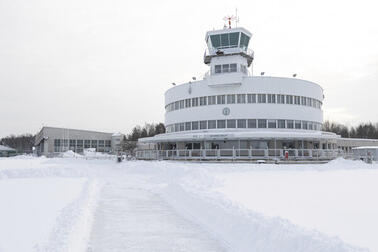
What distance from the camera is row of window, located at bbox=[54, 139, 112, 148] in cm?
8244

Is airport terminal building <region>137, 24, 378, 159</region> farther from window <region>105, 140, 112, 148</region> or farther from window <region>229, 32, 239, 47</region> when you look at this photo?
window <region>105, 140, 112, 148</region>

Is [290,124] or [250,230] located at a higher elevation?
[290,124]

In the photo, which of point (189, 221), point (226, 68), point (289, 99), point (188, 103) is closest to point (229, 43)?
point (226, 68)

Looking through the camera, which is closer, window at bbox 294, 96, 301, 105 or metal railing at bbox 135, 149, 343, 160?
metal railing at bbox 135, 149, 343, 160

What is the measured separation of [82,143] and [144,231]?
80.4 meters

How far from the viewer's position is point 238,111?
4284 cm

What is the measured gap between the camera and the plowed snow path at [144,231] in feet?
25.5

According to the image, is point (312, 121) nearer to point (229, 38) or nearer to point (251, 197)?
point (229, 38)

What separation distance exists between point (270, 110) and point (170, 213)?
109 ft

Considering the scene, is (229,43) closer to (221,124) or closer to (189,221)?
(221,124)

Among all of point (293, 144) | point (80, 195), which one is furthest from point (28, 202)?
point (293, 144)

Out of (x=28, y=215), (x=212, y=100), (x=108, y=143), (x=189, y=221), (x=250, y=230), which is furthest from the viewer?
(x=108, y=143)

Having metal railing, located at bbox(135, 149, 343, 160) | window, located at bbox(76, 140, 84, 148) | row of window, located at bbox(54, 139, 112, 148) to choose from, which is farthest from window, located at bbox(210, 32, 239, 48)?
row of window, located at bbox(54, 139, 112, 148)

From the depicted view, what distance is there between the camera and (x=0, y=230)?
333 inches
